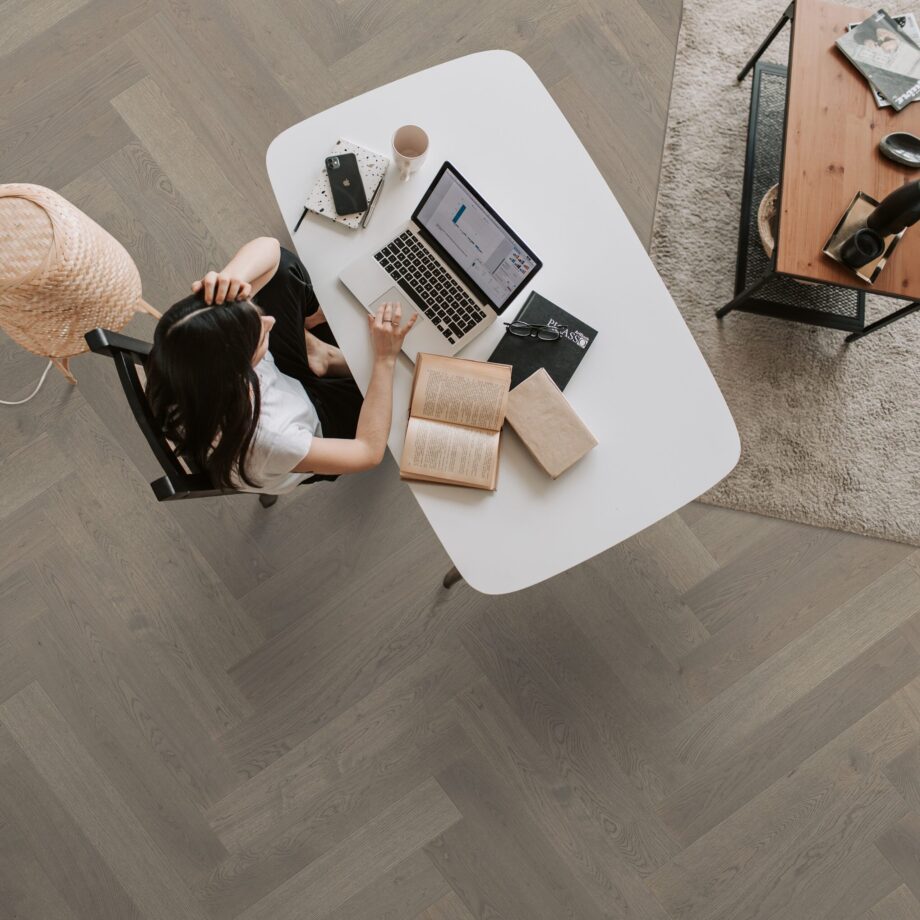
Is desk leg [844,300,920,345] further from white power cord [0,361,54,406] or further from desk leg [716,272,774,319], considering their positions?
white power cord [0,361,54,406]

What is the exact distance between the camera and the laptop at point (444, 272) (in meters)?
1.40

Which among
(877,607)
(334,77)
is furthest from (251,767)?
(334,77)

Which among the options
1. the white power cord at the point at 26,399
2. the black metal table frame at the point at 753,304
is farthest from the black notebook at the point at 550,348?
the white power cord at the point at 26,399

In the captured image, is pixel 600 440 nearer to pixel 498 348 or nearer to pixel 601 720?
pixel 498 348

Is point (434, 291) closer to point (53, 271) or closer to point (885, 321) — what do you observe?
point (53, 271)

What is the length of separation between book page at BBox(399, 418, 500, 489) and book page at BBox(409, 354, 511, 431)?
0.06 feet

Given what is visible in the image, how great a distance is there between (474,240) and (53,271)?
2.85 feet

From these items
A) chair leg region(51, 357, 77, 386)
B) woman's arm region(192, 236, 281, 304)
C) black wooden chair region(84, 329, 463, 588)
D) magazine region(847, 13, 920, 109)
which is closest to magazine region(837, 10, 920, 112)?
magazine region(847, 13, 920, 109)

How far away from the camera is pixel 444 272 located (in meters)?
1.43

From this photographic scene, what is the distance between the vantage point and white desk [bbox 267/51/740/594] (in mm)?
1386

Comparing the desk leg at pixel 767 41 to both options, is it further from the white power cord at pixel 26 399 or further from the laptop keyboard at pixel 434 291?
the white power cord at pixel 26 399

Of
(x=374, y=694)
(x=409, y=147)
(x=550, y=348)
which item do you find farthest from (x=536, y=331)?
(x=374, y=694)

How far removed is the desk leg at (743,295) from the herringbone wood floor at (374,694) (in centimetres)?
60

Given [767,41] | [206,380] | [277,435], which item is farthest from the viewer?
[767,41]
